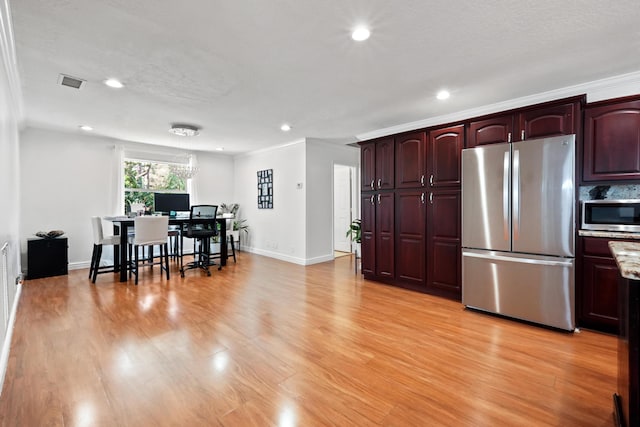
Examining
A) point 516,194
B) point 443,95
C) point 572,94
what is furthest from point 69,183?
point 572,94

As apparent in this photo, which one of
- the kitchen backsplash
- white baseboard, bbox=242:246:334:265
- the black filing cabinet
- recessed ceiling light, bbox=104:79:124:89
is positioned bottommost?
white baseboard, bbox=242:246:334:265

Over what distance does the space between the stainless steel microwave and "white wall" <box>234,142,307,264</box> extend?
4046mm

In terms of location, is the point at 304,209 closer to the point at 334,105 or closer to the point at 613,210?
the point at 334,105

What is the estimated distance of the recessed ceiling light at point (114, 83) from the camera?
284 cm

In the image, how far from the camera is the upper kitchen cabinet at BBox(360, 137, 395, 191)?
4203mm

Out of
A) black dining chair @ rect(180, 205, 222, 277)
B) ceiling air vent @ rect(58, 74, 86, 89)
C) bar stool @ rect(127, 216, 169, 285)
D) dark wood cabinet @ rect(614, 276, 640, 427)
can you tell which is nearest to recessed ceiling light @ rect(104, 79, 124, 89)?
ceiling air vent @ rect(58, 74, 86, 89)

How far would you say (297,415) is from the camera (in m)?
1.61

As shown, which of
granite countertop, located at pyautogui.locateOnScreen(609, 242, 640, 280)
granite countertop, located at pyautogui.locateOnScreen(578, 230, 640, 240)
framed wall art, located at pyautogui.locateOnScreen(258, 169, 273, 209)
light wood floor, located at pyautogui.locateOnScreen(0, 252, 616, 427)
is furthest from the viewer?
framed wall art, located at pyautogui.locateOnScreen(258, 169, 273, 209)

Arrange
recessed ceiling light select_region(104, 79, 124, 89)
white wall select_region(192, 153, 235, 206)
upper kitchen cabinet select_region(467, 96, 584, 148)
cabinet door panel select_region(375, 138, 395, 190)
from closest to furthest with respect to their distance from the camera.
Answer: upper kitchen cabinet select_region(467, 96, 584, 148) < recessed ceiling light select_region(104, 79, 124, 89) < cabinet door panel select_region(375, 138, 395, 190) < white wall select_region(192, 153, 235, 206)

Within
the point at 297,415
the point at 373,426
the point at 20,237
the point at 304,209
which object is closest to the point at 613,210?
the point at 373,426

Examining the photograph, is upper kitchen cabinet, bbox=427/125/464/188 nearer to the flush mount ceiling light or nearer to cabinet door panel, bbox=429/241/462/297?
cabinet door panel, bbox=429/241/462/297

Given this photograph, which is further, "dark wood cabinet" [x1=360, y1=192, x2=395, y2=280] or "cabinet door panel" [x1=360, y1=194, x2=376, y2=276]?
"cabinet door panel" [x1=360, y1=194, x2=376, y2=276]

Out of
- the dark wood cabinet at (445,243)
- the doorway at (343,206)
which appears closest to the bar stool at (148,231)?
the doorway at (343,206)

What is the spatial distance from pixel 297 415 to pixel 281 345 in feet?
2.69
